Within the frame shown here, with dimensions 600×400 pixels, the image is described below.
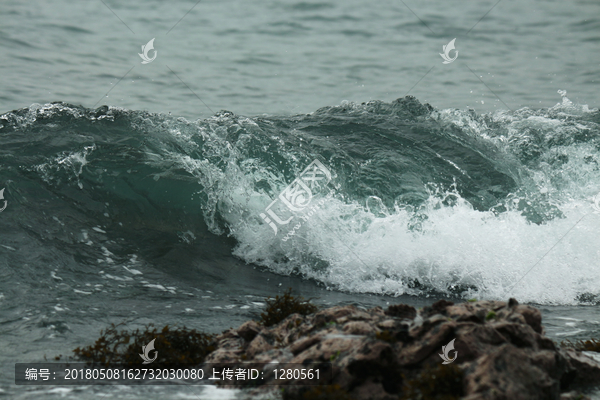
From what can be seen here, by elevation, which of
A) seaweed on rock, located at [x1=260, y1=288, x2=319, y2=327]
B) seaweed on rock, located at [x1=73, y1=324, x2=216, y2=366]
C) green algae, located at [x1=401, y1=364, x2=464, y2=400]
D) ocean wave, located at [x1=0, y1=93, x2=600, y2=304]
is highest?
ocean wave, located at [x1=0, y1=93, x2=600, y2=304]

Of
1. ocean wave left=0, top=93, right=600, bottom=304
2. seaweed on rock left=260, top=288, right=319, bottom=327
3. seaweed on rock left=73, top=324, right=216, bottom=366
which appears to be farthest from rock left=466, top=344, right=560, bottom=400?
ocean wave left=0, top=93, right=600, bottom=304

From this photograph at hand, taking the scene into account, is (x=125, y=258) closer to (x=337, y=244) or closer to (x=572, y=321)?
(x=337, y=244)

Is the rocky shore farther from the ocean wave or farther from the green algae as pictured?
the ocean wave

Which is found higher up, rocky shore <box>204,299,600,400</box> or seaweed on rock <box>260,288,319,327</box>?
seaweed on rock <box>260,288,319,327</box>

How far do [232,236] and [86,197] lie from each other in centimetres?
302

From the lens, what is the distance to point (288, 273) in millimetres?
8273

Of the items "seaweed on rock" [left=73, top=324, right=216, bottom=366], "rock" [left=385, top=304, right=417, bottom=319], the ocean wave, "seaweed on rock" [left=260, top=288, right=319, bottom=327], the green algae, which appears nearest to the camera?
the green algae

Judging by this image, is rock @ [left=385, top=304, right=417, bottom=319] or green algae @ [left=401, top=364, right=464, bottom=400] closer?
green algae @ [left=401, top=364, right=464, bottom=400]

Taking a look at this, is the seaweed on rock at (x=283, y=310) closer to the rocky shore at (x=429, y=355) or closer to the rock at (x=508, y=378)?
the rocky shore at (x=429, y=355)

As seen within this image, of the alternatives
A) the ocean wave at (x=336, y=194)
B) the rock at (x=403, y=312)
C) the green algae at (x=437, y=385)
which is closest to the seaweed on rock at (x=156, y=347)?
the rock at (x=403, y=312)

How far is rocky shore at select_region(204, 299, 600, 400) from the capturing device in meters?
2.98

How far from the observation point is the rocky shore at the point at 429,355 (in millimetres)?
2977

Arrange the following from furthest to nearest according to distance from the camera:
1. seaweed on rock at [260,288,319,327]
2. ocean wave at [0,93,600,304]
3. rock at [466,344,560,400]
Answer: ocean wave at [0,93,600,304] < seaweed on rock at [260,288,319,327] < rock at [466,344,560,400]

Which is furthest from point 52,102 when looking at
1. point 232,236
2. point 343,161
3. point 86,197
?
point 343,161
